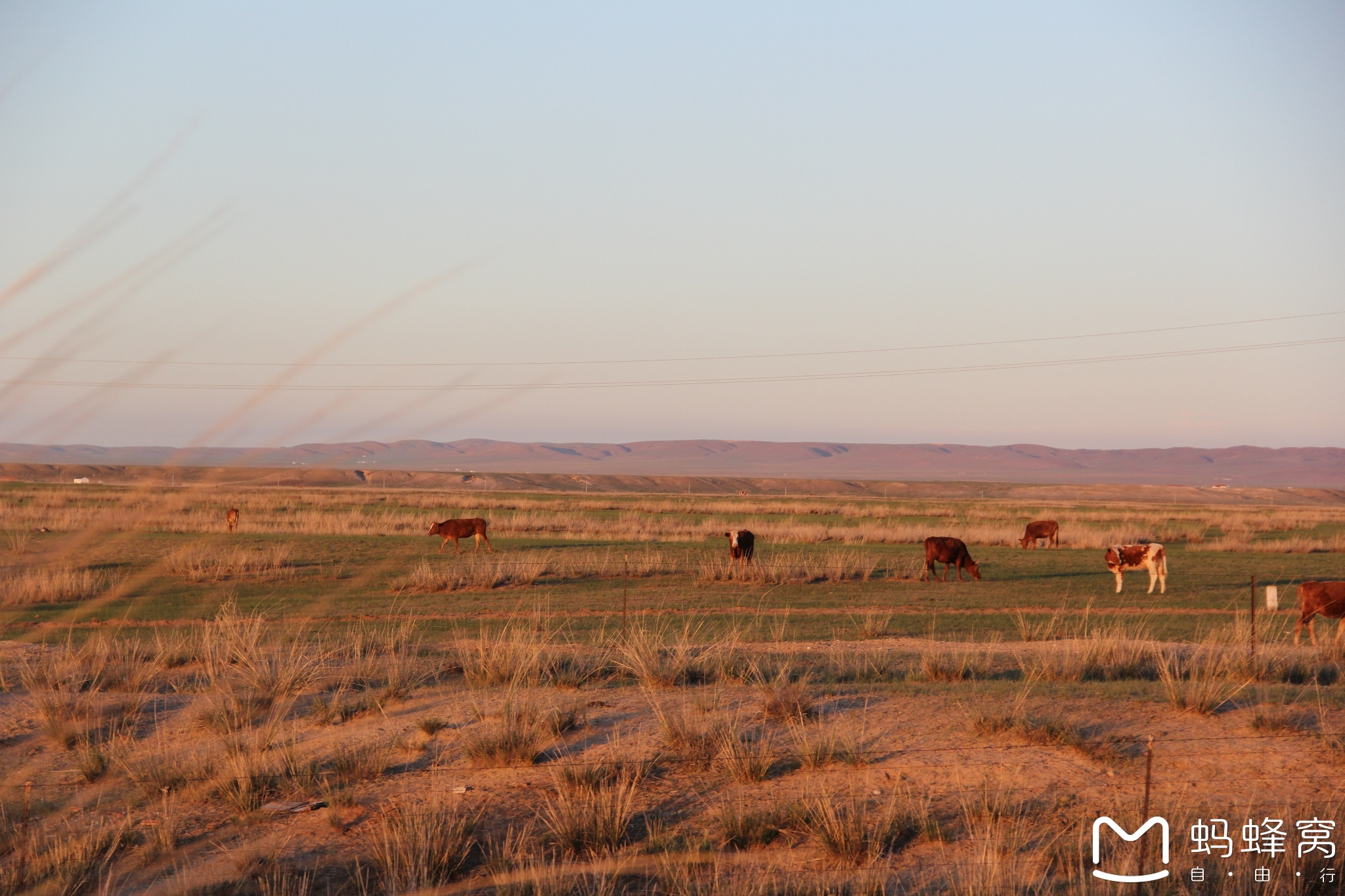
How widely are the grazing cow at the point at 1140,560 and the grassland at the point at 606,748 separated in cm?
633

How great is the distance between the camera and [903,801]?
7.33 metres

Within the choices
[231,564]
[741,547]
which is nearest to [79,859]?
[231,564]

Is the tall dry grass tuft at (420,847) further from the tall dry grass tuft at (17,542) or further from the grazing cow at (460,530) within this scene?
the grazing cow at (460,530)

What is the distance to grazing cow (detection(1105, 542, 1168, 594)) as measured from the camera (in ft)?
73.0

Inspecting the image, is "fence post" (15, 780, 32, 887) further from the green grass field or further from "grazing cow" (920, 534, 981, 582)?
"grazing cow" (920, 534, 981, 582)

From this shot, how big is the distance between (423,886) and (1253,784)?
20.4 feet

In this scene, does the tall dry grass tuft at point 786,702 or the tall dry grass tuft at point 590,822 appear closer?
the tall dry grass tuft at point 590,822

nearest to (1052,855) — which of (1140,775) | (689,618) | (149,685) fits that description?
(1140,775)

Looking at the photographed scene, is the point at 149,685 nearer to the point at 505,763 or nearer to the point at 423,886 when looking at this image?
the point at 505,763

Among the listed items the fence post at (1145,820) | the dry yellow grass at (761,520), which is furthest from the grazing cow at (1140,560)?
the fence post at (1145,820)

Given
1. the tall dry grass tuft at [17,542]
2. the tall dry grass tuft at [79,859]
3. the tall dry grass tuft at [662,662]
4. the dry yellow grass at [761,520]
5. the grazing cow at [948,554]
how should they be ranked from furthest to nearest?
the dry yellow grass at [761,520] → the grazing cow at [948,554] → the tall dry grass tuft at [662,662] → the tall dry grass tuft at [79,859] → the tall dry grass tuft at [17,542]

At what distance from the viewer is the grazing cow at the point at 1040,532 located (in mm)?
33906

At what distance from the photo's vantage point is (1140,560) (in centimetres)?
2269

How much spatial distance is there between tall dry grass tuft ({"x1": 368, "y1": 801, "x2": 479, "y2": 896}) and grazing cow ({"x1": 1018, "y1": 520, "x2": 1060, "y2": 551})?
30.0 m
